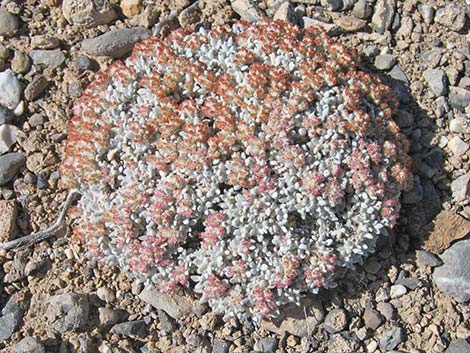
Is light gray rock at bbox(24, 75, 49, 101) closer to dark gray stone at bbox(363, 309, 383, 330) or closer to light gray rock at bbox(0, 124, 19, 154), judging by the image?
light gray rock at bbox(0, 124, 19, 154)

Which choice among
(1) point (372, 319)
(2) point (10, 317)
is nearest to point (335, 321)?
(1) point (372, 319)

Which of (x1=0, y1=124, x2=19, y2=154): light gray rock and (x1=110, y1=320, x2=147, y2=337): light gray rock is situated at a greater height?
(x1=0, y1=124, x2=19, y2=154): light gray rock

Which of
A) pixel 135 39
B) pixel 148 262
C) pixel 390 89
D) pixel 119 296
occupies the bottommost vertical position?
pixel 119 296

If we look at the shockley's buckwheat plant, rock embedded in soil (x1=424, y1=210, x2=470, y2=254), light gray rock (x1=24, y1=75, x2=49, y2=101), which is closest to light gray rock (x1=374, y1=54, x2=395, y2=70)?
the shockley's buckwheat plant

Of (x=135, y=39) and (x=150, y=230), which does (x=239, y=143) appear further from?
(x=135, y=39)

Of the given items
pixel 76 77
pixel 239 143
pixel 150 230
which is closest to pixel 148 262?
pixel 150 230

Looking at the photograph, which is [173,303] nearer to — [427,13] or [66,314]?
[66,314]
